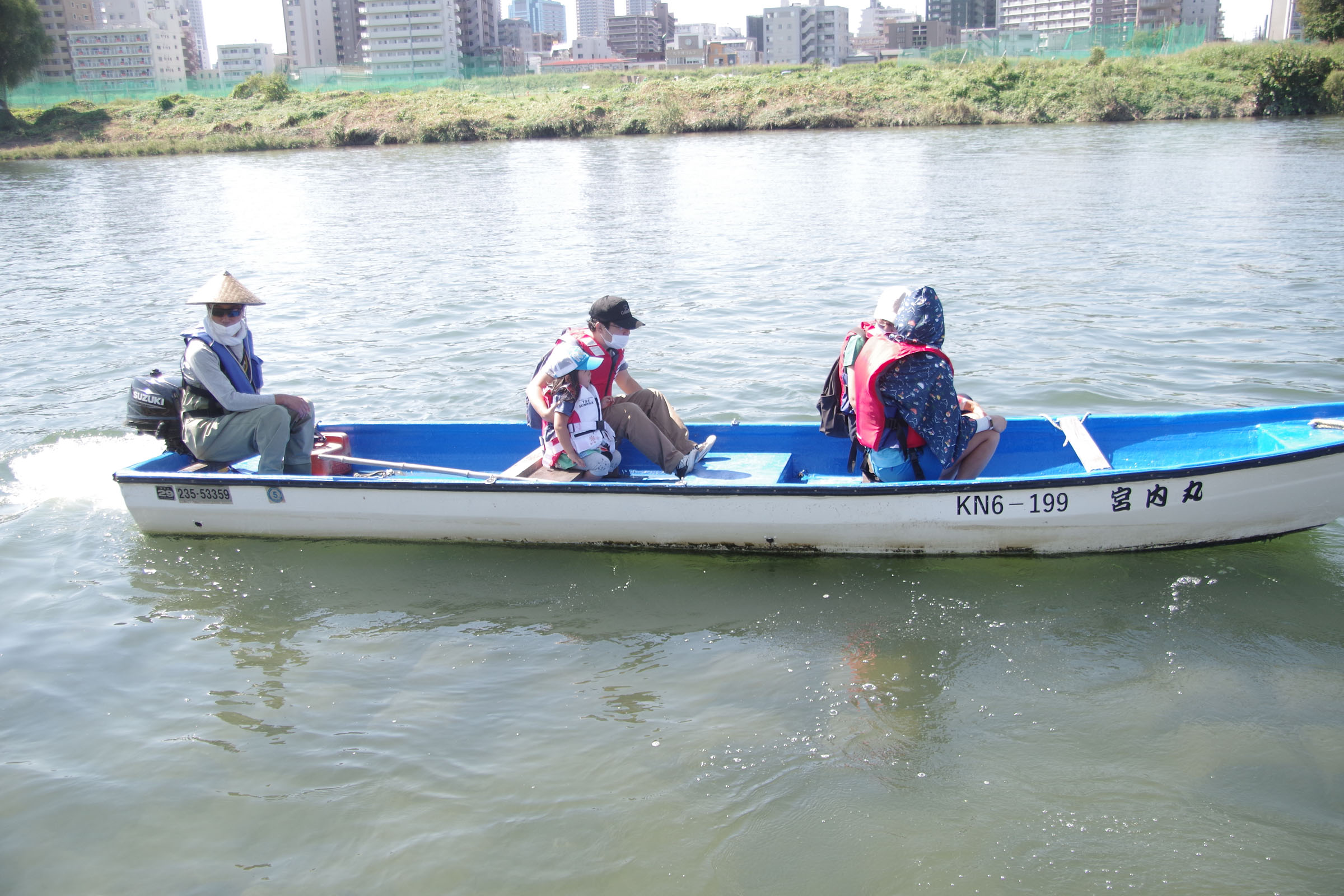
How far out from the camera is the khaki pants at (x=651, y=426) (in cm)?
740

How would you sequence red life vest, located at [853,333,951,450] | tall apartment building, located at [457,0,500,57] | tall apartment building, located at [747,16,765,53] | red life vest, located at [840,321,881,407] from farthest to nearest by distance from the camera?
1. tall apartment building, located at [747,16,765,53]
2. tall apartment building, located at [457,0,500,57]
3. red life vest, located at [840,321,881,407]
4. red life vest, located at [853,333,951,450]

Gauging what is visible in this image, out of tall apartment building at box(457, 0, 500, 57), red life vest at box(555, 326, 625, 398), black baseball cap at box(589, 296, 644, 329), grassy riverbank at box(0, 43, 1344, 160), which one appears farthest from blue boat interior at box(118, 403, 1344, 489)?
tall apartment building at box(457, 0, 500, 57)

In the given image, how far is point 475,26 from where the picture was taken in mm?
143250

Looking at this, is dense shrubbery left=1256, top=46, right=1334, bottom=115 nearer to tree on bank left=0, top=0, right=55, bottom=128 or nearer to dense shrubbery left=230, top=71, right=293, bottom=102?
dense shrubbery left=230, top=71, right=293, bottom=102

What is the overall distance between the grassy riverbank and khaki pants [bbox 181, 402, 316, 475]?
43.2 metres

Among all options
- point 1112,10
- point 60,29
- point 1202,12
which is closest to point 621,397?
point 60,29

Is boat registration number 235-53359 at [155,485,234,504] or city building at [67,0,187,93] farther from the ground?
city building at [67,0,187,93]

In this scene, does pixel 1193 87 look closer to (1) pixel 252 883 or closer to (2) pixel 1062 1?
(1) pixel 252 883

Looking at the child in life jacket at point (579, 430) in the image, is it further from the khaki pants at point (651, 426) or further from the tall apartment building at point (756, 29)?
the tall apartment building at point (756, 29)

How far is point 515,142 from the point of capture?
50625 millimetres

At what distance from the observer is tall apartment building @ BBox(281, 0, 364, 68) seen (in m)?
168

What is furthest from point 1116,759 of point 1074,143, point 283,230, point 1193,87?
point 1193,87

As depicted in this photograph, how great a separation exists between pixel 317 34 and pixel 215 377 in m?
184

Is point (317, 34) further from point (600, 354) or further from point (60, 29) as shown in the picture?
point (600, 354)
